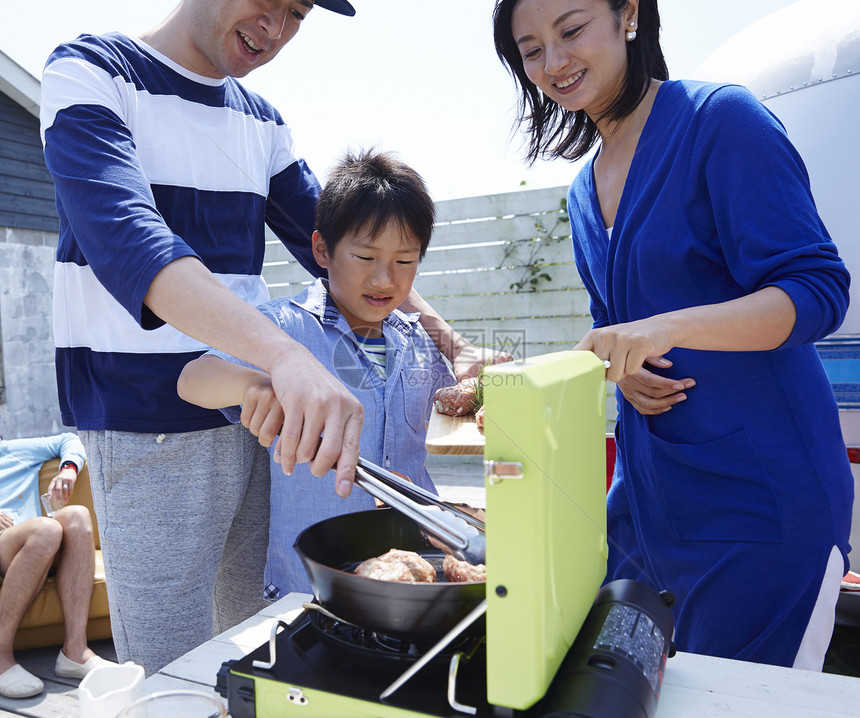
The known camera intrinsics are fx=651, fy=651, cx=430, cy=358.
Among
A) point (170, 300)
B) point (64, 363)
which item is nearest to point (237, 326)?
point (170, 300)

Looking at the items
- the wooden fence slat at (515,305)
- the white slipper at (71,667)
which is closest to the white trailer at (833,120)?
the wooden fence slat at (515,305)

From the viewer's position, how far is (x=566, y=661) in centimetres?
92

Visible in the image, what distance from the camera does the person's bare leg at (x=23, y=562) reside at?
3.47m

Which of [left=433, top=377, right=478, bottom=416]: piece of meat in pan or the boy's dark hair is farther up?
the boy's dark hair

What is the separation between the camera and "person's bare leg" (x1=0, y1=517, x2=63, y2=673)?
3.47 meters

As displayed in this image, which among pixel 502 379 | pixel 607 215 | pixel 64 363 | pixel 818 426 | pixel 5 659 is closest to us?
pixel 502 379

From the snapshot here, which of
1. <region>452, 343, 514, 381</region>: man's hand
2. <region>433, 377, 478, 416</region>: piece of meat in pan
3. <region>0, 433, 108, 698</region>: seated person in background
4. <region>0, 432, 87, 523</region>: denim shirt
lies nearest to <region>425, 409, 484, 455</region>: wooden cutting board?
<region>433, 377, 478, 416</region>: piece of meat in pan

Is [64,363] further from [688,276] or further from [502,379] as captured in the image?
[688,276]

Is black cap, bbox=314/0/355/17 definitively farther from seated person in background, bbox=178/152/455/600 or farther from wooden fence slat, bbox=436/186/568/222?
wooden fence slat, bbox=436/186/568/222

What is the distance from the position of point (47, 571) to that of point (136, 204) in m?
3.21

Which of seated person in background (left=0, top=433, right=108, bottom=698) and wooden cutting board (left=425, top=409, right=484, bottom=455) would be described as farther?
seated person in background (left=0, top=433, right=108, bottom=698)

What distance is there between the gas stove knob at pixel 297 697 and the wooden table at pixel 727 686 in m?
0.28

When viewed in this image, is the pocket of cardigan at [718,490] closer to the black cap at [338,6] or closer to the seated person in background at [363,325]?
the seated person in background at [363,325]

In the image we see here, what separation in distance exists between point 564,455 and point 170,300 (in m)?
0.78
